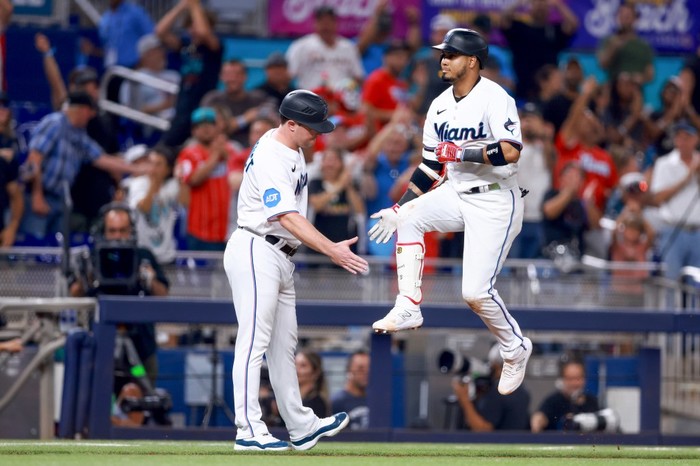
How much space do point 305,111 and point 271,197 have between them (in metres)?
0.54

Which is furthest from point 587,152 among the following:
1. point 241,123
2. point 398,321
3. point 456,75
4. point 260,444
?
point 260,444

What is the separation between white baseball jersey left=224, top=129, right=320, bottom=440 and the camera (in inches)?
303

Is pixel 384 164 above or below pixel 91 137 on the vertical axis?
below

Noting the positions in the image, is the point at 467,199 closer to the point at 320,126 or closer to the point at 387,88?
the point at 320,126

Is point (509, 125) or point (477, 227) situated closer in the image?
point (509, 125)

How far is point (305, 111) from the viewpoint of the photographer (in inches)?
303

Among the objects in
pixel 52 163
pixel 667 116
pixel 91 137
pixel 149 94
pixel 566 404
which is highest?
pixel 667 116

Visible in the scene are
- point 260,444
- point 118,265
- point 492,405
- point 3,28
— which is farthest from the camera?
point 3,28

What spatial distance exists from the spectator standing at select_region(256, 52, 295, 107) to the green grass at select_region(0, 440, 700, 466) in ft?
20.4

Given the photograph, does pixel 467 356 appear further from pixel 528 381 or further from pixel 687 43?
pixel 687 43

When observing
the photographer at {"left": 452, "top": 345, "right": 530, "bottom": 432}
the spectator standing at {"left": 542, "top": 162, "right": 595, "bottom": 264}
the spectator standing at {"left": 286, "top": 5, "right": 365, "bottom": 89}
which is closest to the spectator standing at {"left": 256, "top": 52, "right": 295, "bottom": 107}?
the spectator standing at {"left": 286, "top": 5, "right": 365, "bottom": 89}

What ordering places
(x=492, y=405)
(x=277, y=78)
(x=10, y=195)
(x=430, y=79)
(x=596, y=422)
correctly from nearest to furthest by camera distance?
(x=596, y=422)
(x=492, y=405)
(x=10, y=195)
(x=430, y=79)
(x=277, y=78)

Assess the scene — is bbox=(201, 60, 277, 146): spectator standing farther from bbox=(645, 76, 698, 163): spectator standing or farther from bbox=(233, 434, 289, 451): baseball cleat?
bbox=(233, 434, 289, 451): baseball cleat

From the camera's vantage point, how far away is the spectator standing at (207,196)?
12.4m
